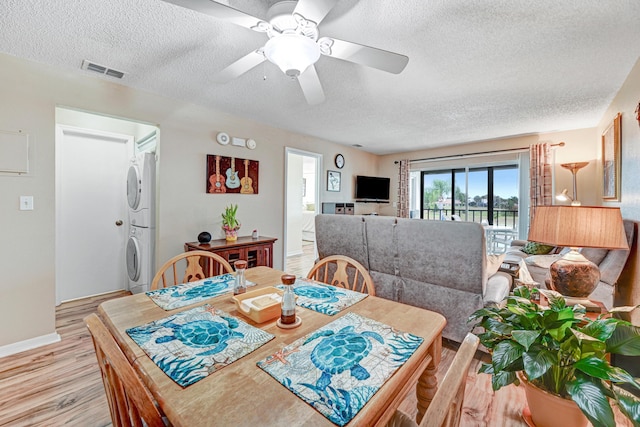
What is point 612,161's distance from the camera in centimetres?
279

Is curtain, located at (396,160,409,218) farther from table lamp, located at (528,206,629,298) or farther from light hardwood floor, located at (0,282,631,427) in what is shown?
table lamp, located at (528,206,629,298)

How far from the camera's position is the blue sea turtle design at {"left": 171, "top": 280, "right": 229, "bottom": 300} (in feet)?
4.58

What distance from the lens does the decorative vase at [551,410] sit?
960 mm

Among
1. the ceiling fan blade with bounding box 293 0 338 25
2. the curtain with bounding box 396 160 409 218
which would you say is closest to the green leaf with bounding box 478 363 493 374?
the ceiling fan blade with bounding box 293 0 338 25

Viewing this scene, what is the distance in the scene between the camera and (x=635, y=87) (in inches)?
85.5

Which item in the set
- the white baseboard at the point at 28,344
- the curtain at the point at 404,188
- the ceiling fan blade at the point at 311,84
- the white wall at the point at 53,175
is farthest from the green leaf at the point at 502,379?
the curtain at the point at 404,188

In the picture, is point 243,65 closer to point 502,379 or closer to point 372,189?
point 502,379

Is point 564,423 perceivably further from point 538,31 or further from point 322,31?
point 322,31

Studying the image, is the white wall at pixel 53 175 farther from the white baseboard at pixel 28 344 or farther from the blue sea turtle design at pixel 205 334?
the blue sea turtle design at pixel 205 334

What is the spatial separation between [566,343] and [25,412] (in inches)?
108

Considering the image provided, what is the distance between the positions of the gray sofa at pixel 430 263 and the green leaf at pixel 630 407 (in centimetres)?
134

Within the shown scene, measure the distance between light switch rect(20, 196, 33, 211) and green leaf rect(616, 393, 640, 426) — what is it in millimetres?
3630

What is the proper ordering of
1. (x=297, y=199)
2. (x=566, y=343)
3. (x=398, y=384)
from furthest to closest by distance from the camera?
(x=297, y=199) → (x=566, y=343) → (x=398, y=384)

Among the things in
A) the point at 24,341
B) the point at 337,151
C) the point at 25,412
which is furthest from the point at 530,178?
the point at 24,341
